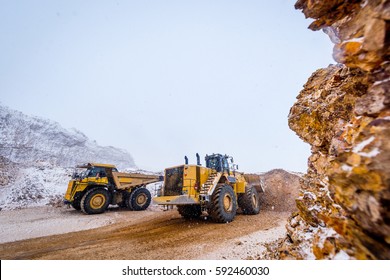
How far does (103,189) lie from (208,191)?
737 centimetres

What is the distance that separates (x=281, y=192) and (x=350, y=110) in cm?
1174

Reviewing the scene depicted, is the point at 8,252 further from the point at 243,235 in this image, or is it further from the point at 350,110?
the point at 350,110

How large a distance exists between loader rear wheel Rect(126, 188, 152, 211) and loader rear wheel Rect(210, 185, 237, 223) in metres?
6.92

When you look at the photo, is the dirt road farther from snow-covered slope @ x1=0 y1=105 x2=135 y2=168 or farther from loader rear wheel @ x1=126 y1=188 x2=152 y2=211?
snow-covered slope @ x1=0 y1=105 x2=135 y2=168

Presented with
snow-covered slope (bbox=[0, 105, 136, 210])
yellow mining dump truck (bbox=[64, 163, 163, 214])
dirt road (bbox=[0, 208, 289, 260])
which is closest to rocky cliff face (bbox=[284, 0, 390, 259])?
→ dirt road (bbox=[0, 208, 289, 260])

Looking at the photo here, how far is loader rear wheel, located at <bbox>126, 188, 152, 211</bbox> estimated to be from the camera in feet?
43.9

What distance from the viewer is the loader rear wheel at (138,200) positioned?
13.4 metres

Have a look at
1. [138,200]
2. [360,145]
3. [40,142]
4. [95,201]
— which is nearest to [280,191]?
[138,200]

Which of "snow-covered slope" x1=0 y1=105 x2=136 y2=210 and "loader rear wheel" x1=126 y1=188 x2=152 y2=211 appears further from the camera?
"snow-covered slope" x1=0 y1=105 x2=136 y2=210

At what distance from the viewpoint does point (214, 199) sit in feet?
27.1

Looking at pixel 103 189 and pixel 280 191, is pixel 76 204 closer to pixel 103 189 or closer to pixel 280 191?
pixel 103 189

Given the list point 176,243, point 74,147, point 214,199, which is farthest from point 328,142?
point 74,147

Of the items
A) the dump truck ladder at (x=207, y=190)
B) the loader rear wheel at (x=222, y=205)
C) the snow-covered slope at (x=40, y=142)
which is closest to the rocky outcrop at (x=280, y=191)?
the loader rear wheel at (x=222, y=205)

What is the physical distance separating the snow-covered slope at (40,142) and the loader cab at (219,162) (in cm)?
3088
